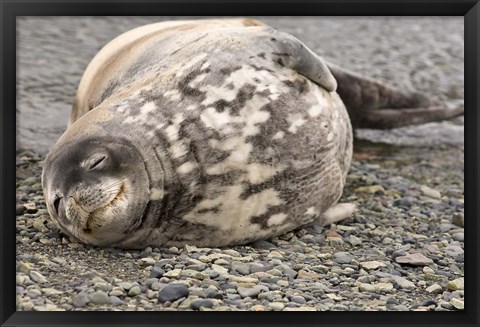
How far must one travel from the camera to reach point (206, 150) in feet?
13.7

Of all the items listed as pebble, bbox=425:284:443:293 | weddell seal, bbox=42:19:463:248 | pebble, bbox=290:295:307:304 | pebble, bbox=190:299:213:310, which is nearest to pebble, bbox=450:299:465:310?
pebble, bbox=425:284:443:293

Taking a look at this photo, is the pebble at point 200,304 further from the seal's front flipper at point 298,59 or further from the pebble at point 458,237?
the pebble at point 458,237

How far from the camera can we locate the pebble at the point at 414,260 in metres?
4.38

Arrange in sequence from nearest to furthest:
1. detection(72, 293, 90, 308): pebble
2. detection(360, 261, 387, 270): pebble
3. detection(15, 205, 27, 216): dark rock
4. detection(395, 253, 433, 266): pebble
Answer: detection(72, 293, 90, 308): pebble, detection(360, 261, 387, 270): pebble, detection(395, 253, 433, 266): pebble, detection(15, 205, 27, 216): dark rock

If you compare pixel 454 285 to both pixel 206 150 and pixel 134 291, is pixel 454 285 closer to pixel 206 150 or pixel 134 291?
pixel 206 150

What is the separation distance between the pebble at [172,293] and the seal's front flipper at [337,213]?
126cm

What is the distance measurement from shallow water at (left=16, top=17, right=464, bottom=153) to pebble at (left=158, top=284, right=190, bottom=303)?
8.69ft

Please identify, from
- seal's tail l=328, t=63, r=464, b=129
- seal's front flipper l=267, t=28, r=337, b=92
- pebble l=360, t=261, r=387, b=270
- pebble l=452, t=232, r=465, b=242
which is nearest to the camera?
pebble l=360, t=261, r=387, b=270

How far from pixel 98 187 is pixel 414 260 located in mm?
1618

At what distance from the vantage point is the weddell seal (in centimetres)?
401

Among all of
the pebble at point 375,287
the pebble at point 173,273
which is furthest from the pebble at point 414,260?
the pebble at point 173,273

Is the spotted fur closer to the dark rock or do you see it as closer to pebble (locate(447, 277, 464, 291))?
the dark rock
